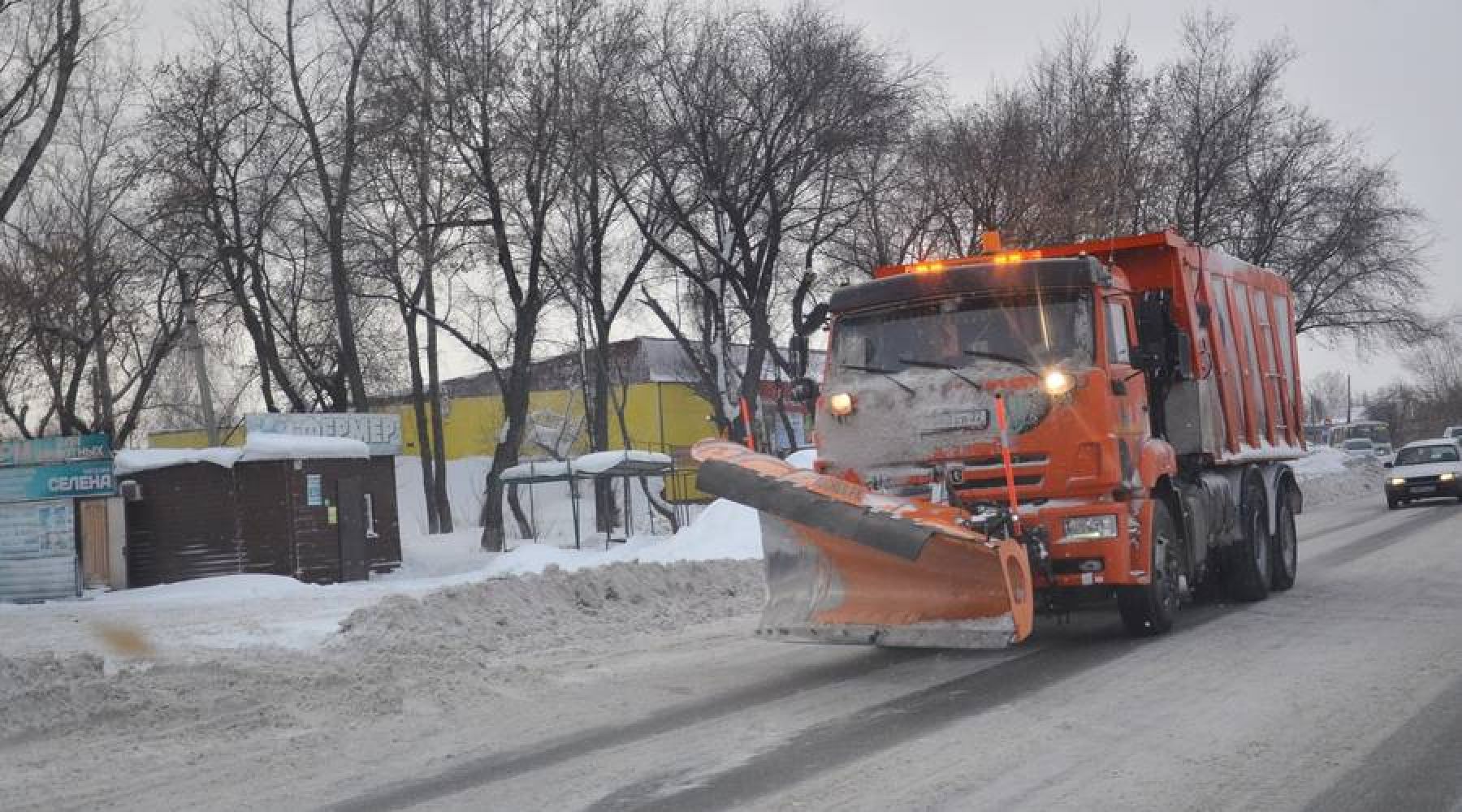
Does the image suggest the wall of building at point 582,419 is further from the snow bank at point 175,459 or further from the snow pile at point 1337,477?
the snow bank at point 175,459

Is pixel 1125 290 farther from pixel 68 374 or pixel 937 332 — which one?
pixel 68 374

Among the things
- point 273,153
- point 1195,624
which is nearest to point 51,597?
point 273,153

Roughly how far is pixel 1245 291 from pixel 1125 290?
382 centimetres

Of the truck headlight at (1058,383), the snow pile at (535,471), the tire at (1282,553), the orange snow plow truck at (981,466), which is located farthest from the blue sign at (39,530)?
the truck headlight at (1058,383)

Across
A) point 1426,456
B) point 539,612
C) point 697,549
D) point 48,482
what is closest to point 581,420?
point 1426,456

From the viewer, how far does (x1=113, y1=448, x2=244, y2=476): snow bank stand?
26984 millimetres

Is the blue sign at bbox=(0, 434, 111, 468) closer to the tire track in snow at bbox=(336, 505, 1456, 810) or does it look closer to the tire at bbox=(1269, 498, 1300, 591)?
the tire track in snow at bbox=(336, 505, 1456, 810)

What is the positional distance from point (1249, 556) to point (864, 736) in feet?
23.8

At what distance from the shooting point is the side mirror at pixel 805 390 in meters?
11.4

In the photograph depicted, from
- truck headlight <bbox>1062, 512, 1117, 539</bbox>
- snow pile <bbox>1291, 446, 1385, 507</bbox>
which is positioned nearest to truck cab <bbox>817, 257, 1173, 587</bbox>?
truck headlight <bbox>1062, 512, 1117, 539</bbox>

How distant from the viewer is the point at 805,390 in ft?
37.5

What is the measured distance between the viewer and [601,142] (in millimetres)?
30141

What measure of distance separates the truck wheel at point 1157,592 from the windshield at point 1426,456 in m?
24.3

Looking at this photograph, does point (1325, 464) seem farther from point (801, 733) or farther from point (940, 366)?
point (801, 733)
